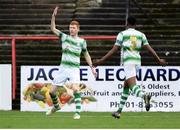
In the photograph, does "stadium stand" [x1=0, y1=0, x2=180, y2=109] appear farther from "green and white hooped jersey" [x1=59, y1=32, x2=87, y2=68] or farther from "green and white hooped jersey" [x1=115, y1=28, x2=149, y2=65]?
"green and white hooped jersey" [x1=115, y1=28, x2=149, y2=65]

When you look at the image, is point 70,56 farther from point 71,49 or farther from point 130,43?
point 130,43

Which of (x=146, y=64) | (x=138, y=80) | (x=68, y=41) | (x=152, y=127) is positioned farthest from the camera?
(x=146, y=64)

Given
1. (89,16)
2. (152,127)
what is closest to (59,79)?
(152,127)

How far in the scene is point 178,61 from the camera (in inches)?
894

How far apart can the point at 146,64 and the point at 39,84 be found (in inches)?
134

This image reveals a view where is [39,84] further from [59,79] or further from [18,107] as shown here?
[59,79]

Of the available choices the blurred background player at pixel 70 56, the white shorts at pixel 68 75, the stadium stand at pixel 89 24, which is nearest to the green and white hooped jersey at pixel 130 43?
the blurred background player at pixel 70 56

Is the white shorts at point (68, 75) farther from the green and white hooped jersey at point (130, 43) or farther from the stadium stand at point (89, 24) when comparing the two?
the stadium stand at point (89, 24)

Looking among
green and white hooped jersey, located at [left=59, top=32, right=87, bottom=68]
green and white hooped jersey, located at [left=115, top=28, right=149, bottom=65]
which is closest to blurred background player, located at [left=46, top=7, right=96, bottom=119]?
green and white hooped jersey, located at [left=59, top=32, right=87, bottom=68]

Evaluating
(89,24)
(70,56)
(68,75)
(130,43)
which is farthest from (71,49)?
(89,24)

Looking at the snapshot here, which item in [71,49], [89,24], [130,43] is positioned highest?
[89,24]

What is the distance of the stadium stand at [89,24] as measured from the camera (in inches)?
911

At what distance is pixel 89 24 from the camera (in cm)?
2472

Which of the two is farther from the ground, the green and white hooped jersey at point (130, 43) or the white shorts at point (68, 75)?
the green and white hooped jersey at point (130, 43)
